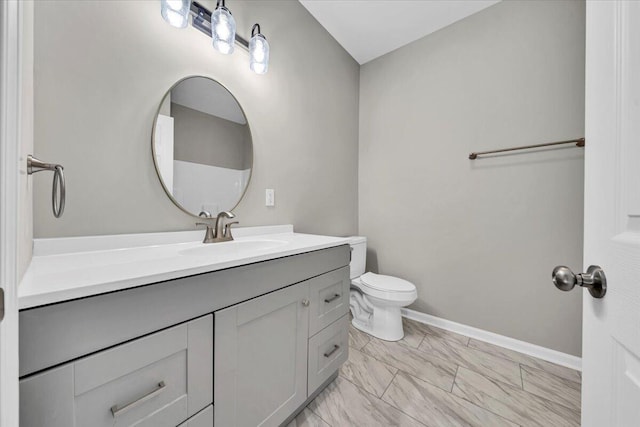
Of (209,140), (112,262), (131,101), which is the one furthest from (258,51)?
(112,262)

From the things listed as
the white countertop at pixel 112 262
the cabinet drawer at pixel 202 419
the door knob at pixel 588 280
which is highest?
the door knob at pixel 588 280

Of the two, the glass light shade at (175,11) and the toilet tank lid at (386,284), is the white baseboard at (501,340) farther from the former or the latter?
the glass light shade at (175,11)

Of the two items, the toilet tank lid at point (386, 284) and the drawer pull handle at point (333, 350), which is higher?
the toilet tank lid at point (386, 284)

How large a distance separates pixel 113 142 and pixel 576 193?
99.6 inches

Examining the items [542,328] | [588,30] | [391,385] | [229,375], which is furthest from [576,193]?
[229,375]

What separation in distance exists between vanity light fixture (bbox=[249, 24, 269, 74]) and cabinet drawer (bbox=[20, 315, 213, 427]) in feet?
4.54

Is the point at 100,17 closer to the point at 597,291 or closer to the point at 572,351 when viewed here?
the point at 597,291

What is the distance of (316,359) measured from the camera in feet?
3.75

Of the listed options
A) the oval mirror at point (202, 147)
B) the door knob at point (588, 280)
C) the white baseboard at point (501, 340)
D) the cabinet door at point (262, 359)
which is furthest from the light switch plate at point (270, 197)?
the white baseboard at point (501, 340)

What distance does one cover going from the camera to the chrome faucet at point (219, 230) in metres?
1.20

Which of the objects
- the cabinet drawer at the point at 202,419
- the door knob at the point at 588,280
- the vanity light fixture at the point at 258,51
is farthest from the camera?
the vanity light fixture at the point at 258,51

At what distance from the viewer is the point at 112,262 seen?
746mm

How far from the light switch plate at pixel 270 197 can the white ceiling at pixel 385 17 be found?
57.9 inches

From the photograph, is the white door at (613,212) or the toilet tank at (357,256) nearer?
the white door at (613,212)
